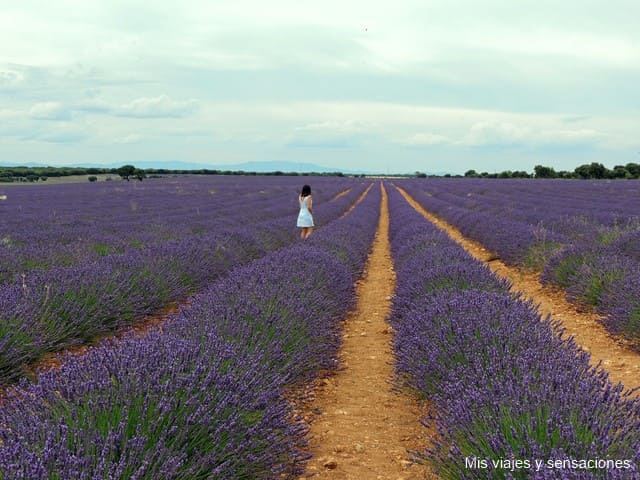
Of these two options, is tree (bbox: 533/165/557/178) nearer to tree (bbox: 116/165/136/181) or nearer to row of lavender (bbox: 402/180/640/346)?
tree (bbox: 116/165/136/181)

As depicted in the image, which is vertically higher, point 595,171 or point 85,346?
point 595,171

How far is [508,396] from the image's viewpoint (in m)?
2.11

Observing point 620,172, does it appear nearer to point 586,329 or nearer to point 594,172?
point 594,172

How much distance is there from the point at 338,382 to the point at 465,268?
2007mm

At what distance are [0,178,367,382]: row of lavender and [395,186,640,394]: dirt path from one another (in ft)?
11.8

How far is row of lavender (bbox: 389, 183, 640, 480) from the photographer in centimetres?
169

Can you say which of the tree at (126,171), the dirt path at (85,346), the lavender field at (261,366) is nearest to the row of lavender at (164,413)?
the lavender field at (261,366)

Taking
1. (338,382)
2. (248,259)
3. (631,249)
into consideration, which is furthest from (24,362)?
(631,249)

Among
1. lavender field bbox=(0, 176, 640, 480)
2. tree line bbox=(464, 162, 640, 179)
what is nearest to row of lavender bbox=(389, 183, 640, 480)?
lavender field bbox=(0, 176, 640, 480)

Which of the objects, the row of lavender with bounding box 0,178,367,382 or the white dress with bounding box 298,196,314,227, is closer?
the row of lavender with bounding box 0,178,367,382

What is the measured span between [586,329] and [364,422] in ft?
10.3

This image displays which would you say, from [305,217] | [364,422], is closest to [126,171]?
[305,217]

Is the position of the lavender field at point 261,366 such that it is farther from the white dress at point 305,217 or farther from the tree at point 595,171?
the tree at point 595,171

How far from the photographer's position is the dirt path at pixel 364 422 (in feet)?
8.25
